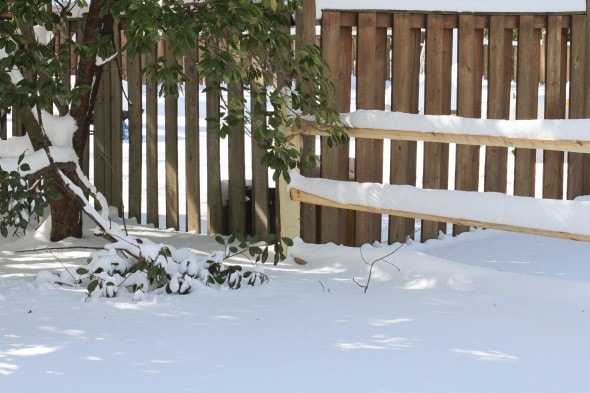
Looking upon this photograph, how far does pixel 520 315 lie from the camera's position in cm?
541

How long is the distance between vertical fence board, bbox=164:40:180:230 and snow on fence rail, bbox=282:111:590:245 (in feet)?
4.74

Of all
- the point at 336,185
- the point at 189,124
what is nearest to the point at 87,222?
the point at 189,124

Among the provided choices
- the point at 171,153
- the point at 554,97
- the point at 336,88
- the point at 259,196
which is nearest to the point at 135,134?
the point at 171,153

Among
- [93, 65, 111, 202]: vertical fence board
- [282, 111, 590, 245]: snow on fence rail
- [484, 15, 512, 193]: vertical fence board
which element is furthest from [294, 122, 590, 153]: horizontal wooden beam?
[93, 65, 111, 202]: vertical fence board

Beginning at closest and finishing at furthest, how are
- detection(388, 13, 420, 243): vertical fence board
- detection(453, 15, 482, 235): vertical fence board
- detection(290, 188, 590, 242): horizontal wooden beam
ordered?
detection(290, 188, 590, 242): horizontal wooden beam, detection(388, 13, 420, 243): vertical fence board, detection(453, 15, 482, 235): vertical fence board

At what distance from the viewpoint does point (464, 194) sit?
237 inches

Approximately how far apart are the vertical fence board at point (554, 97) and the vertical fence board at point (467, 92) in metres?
0.73

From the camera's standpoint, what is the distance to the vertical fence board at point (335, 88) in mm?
6867

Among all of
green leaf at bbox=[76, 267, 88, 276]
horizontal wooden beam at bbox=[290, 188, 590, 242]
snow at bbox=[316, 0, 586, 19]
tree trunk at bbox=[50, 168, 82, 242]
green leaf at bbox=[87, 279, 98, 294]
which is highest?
snow at bbox=[316, 0, 586, 19]

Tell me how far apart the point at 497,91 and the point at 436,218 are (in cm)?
203

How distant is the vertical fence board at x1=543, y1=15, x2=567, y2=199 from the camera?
26.6ft

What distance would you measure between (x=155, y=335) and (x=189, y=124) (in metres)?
3.06

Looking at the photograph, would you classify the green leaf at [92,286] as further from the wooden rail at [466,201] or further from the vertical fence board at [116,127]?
the vertical fence board at [116,127]

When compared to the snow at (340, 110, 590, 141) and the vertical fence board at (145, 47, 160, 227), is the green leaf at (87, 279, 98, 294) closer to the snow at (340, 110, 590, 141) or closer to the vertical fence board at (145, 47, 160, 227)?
the snow at (340, 110, 590, 141)
